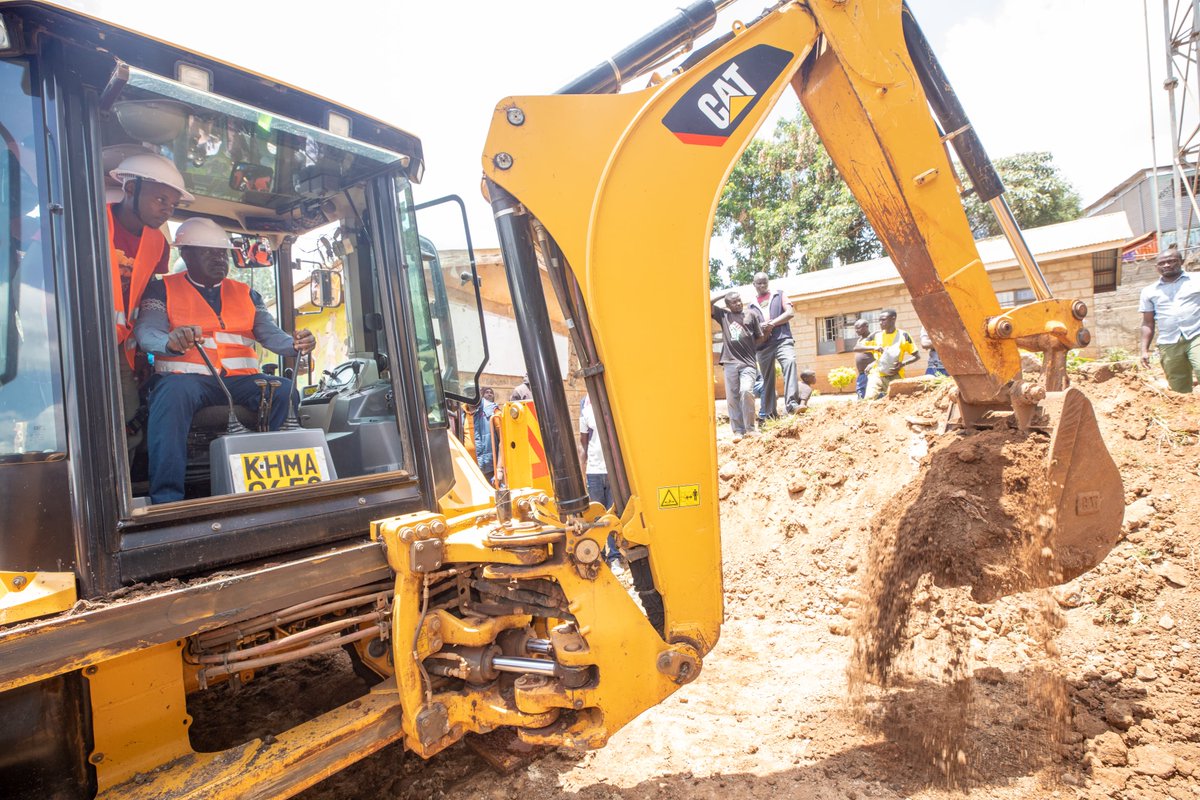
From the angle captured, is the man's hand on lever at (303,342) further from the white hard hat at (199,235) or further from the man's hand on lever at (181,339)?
the man's hand on lever at (181,339)

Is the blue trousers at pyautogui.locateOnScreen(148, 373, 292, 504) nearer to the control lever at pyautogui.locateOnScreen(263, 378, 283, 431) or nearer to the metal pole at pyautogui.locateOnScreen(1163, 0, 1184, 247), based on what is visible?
the control lever at pyautogui.locateOnScreen(263, 378, 283, 431)

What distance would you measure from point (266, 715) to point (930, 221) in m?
3.44

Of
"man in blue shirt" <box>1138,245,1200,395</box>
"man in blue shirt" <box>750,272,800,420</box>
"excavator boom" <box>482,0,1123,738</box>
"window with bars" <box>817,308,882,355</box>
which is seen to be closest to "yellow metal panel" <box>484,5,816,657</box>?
"excavator boom" <box>482,0,1123,738</box>

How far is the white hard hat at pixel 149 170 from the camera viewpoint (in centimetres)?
236

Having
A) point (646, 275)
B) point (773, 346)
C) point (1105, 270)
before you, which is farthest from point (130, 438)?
point (1105, 270)

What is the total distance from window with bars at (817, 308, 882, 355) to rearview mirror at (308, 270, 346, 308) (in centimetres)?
1337

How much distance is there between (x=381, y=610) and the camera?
7.69 ft

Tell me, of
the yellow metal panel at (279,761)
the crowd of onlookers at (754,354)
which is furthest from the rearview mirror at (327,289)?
the crowd of onlookers at (754,354)

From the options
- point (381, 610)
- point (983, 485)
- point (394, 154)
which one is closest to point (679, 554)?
point (381, 610)

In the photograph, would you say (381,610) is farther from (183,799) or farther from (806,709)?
(806,709)

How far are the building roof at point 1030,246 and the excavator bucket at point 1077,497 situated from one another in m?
8.70

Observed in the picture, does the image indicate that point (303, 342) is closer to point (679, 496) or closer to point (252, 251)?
point (252, 251)

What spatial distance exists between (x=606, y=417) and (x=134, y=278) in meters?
1.72

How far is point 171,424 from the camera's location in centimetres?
224
